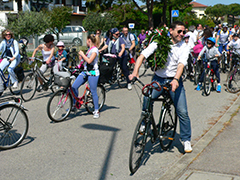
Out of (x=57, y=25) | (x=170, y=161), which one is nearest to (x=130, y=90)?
(x=170, y=161)

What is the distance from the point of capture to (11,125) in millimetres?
5293

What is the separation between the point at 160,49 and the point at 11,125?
2.67 meters

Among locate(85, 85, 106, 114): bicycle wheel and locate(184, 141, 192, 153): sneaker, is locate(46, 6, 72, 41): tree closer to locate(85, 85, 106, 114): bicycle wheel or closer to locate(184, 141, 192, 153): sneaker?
locate(85, 85, 106, 114): bicycle wheel

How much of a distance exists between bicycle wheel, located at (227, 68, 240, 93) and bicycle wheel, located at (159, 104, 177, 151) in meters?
5.27

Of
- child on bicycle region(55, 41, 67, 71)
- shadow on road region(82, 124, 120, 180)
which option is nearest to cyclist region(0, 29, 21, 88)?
child on bicycle region(55, 41, 67, 71)

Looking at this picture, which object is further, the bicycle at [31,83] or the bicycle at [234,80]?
the bicycle at [234,80]

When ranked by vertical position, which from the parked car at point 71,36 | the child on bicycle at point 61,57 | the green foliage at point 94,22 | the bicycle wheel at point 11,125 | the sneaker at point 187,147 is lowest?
the sneaker at point 187,147

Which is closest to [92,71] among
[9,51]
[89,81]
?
[89,81]

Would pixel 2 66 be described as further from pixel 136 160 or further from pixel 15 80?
pixel 136 160

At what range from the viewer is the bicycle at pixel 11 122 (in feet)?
17.0

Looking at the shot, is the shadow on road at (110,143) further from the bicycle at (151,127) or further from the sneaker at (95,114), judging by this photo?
the sneaker at (95,114)

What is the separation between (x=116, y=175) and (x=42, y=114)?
370cm

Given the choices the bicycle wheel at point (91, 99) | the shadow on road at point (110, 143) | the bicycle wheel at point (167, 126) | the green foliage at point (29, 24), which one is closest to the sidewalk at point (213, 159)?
the bicycle wheel at point (167, 126)

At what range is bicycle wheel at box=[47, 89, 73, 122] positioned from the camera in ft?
21.5
